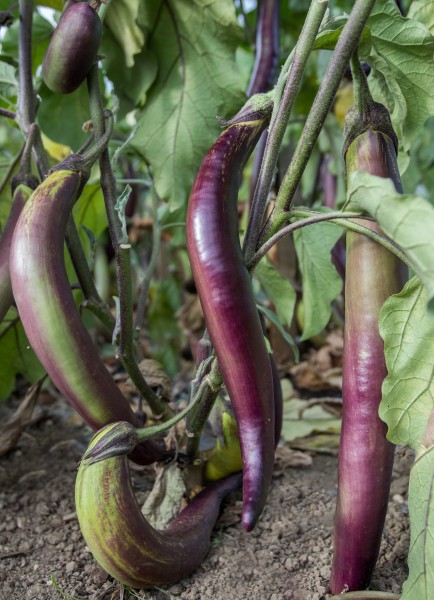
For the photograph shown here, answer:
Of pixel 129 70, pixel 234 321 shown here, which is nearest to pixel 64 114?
pixel 129 70

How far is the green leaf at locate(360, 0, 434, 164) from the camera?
725mm

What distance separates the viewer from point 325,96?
0.59 meters

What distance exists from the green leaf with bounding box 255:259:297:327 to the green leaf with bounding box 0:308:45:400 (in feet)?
1.25

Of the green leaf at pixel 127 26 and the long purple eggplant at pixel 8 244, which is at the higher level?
the green leaf at pixel 127 26

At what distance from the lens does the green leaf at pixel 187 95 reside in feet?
3.31

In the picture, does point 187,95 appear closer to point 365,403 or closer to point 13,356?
point 13,356

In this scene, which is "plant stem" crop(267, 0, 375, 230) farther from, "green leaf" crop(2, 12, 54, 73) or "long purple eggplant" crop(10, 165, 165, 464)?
"green leaf" crop(2, 12, 54, 73)

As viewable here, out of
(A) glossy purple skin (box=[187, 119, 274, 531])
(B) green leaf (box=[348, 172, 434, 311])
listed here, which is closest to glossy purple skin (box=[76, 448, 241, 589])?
(A) glossy purple skin (box=[187, 119, 274, 531])

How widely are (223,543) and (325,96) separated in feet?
1.69

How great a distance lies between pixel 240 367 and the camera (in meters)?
0.59

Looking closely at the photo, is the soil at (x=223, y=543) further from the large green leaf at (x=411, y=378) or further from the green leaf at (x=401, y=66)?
the green leaf at (x=401, y=66)

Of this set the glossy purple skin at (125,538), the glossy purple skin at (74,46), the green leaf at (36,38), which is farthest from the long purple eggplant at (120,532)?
the green leaf at (36,38)

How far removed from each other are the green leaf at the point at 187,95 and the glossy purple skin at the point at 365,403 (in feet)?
1.37

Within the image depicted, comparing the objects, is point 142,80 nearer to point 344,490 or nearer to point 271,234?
point 271,234
